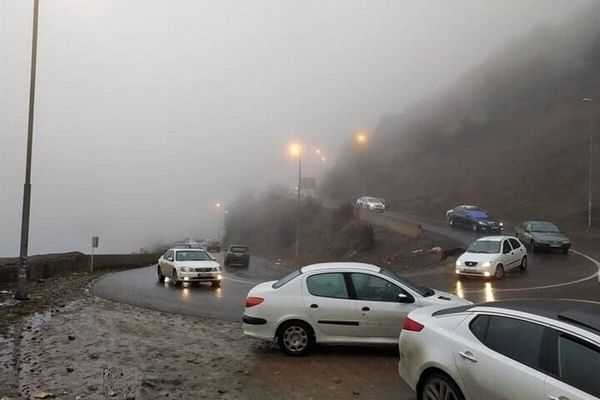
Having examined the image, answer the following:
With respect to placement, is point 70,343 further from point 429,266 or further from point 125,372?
point 429,266

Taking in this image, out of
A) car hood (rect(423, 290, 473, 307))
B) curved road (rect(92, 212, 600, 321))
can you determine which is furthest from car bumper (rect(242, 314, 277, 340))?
curved road (rect(92, 212, 600, 321))

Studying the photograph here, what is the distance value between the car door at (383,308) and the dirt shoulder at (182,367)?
0.44 meters

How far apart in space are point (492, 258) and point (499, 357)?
17.9 m

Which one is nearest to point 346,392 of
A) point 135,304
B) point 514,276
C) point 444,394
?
point 444,394

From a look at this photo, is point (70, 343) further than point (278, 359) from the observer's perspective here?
Yes

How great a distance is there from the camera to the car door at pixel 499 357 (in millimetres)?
4488

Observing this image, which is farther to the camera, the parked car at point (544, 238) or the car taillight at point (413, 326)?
the parked car at point (544, 238)

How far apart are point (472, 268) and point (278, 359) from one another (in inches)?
593

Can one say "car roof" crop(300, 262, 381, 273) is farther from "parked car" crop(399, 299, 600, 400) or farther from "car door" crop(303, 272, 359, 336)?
"parked car" crop(399, 299, 600, 400)

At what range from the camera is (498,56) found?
107 meters

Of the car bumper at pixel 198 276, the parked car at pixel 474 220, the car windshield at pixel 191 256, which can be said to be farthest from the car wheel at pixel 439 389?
the parked car at pixel 474 220

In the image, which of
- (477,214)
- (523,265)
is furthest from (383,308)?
(477,214)

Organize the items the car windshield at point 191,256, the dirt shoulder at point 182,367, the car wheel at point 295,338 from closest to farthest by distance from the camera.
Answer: the dirt shoulder at point 182,367 → the car wheel at point 295,338 → the car windshield at point 191,256

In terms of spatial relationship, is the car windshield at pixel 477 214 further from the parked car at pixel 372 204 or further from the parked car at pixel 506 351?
the parked car at pixel 506 351
